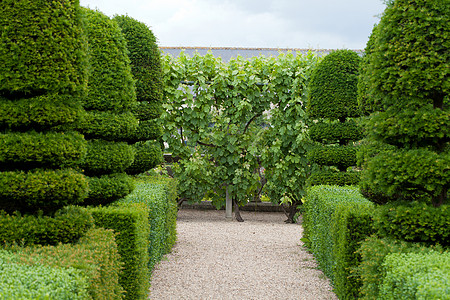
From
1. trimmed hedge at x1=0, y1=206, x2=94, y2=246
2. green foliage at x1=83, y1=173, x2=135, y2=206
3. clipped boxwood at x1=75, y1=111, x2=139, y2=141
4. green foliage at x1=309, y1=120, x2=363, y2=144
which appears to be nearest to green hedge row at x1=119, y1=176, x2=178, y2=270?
green foliage at x1=83, y1=173, x2=135, y2=206

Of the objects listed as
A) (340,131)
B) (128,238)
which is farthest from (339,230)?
(340,131)

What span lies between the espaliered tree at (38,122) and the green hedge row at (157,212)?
1.59 meters

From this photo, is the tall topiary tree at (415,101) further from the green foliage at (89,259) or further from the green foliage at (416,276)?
the green foliage at (89,259)

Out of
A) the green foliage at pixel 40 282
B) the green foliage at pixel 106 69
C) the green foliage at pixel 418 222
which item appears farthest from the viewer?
the green foliage at pixel 106 69

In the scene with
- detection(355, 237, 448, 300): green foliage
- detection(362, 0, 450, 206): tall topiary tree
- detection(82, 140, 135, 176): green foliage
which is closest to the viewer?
detection(355, 237, 448, 300): green foliage

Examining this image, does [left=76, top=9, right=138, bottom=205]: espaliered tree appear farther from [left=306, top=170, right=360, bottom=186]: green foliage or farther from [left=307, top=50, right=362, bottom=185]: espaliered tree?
[left=306, top=170, right=360, bottom=186]: green foliage

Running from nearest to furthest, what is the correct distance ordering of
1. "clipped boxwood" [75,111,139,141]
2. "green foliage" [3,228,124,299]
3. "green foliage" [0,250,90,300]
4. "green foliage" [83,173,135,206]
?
1. "green foliage" [0,250,90,300]
2. "green foliage" [3,228,124,299]
3. "green foliage" [83,173,135,206]
4. "clipped boxwood" [75,111,139,141]

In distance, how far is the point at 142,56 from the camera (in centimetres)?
841

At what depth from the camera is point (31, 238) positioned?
3.77 metres

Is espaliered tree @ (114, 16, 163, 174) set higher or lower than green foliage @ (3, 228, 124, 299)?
higher

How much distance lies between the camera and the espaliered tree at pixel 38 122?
3.77 metres

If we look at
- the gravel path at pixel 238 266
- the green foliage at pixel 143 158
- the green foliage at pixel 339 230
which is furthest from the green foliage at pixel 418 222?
the green foliage at pixel 143 158

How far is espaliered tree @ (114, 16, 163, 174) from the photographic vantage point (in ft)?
27.4

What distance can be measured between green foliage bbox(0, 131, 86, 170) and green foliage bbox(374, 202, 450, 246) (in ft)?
9.33
